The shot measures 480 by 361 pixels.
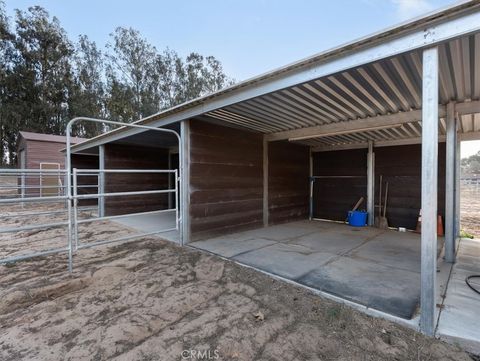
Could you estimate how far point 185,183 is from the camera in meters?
4.09

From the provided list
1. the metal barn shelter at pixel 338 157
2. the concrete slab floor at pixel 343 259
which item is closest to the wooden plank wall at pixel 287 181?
the metal barn shelter at pixel 338 157

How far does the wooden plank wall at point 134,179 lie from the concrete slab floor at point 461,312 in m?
6.83

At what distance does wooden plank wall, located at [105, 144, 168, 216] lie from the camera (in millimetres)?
6805

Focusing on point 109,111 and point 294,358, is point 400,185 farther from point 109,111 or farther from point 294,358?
point 109,111

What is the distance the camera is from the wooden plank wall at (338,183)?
20.5 feet

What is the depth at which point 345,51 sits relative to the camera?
2.11 metres

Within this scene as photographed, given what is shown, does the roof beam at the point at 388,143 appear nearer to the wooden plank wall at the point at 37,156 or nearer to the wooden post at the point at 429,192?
the wooden post at the point at 429,192

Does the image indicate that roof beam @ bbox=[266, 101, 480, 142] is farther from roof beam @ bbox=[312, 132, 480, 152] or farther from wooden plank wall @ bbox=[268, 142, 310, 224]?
roof beam @ bbox=[312, 132, 480, 152]

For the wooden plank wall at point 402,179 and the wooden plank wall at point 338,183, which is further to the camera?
the wooden plank wall at point 338,183

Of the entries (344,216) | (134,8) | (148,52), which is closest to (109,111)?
(148,52)

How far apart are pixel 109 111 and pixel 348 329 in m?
23.2

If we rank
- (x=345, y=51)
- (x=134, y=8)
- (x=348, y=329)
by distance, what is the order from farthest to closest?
1. (x=134, y=8)
2. (x=345, y=51)
3. (x=348, y=329)

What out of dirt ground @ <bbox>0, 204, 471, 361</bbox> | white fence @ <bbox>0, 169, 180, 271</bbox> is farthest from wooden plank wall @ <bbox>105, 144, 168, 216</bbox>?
dirt ground @ <bbox>0, 204, 471, 361</bbox>

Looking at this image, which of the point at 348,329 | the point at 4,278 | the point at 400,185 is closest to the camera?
the point at 348,329
